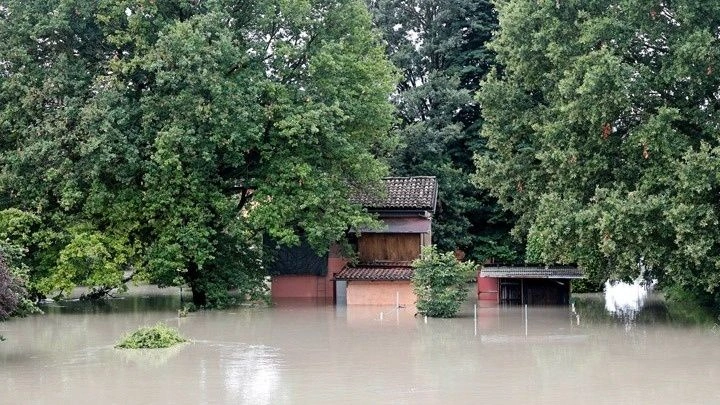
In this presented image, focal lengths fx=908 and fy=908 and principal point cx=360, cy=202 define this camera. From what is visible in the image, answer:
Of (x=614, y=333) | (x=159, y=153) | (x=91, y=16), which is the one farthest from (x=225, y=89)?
(x=614, y=333)

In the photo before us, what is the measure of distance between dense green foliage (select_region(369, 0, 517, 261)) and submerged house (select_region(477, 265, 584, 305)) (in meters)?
6.27

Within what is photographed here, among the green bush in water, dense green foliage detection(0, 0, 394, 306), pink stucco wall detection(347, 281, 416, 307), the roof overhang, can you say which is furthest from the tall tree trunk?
the green bush in water

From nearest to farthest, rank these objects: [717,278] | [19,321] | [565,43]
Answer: [717,278] < [565,43] < [19,321]

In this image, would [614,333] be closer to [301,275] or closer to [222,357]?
[222,357]

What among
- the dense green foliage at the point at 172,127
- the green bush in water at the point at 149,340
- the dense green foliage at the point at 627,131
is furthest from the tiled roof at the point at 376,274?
the green bush in water at the point at 149,340

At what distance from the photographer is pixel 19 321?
88.6 ft

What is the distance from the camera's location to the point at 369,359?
746 inches

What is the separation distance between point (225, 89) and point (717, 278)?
14.9m

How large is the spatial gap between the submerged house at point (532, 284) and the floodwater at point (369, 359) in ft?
8.85

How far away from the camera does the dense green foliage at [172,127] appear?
27.4 metres

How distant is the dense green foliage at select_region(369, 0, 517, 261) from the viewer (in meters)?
39.6

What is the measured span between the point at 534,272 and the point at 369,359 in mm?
14409

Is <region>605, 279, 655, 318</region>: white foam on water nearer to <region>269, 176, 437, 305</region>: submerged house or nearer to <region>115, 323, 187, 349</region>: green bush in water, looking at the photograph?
<region>269, 176, 437, 305</region>: submerged house

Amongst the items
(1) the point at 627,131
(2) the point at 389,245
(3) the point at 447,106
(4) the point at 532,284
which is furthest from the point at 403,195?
(1) the point at 627,131
